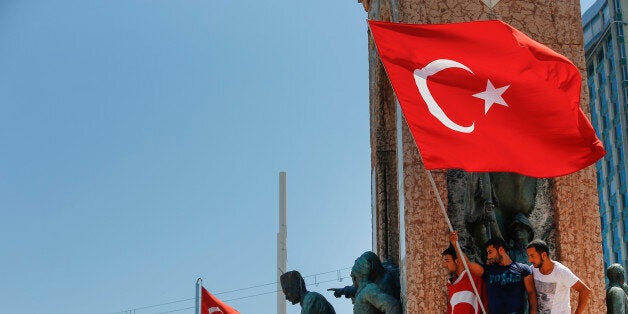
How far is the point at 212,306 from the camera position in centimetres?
2105

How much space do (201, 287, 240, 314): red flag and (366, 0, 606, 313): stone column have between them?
973 centimetres

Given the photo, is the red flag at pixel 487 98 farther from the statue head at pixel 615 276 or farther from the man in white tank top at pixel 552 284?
the statue head at pixel 615 276

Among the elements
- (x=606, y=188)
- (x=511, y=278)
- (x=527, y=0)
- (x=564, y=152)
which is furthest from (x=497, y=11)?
(x=606, y=188)

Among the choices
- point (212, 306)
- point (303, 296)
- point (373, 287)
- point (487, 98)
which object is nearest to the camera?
point (487, 98)

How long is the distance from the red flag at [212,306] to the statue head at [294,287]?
863cm

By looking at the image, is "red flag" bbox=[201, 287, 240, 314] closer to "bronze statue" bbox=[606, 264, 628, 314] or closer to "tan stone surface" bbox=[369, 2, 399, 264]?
"tan stone surface" bbox=[369, 2, 399, 264]

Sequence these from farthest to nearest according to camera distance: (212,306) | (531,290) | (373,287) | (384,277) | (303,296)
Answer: (212,306) → (303,296) → (384,277) → (373,287) → (531,290)

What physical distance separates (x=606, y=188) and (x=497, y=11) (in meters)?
73.0

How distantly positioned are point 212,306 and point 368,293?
1052cm

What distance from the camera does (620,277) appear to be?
459 inches

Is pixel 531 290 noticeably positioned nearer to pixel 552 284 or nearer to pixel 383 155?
pixel 552 284

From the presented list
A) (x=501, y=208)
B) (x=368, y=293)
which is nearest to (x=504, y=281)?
(x=501, y=208)

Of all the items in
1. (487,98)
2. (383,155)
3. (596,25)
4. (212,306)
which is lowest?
(212,306)

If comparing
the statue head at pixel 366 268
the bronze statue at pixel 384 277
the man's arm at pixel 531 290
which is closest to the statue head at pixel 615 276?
the bronze statue at pixel 384 277
